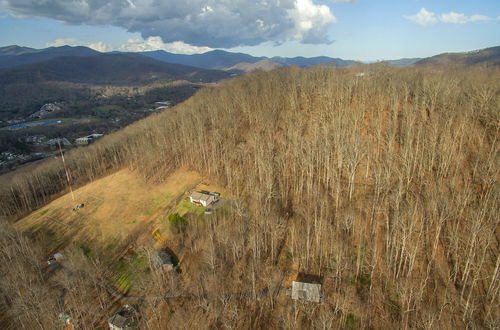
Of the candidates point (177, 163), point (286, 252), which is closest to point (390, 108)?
point (286, 252)

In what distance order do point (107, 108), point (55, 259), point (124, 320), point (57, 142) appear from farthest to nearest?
1. point (107, 108)
2. point (57, 142)
3. point (55, 259)
4. point (124, 320)

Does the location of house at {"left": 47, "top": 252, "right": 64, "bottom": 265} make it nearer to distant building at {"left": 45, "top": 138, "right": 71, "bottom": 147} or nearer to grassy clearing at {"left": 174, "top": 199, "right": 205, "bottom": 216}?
grassy clearing at {"left": 174, "top": 199, "right": 205, "bottom": 216}

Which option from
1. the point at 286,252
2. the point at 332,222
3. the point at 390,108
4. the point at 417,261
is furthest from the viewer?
the point at 390,108

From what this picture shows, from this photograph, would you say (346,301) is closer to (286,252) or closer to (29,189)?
(286,252)

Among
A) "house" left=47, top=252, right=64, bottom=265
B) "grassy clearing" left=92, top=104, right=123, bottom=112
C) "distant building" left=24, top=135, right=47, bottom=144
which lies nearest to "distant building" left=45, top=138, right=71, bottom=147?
"distant building" left=24, top=135, right=47, bottom=144

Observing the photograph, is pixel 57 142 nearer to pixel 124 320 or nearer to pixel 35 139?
pixel 35 139

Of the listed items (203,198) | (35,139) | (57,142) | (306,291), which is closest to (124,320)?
(306,291)
